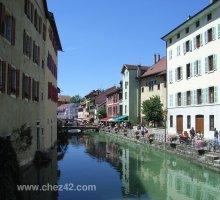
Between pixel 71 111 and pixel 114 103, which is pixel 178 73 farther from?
pixel 71 111

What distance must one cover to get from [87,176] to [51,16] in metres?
15.7

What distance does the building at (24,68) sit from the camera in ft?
51.5

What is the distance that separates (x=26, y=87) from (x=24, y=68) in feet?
3.91

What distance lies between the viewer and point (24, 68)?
20.0m

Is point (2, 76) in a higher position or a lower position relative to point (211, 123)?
higher

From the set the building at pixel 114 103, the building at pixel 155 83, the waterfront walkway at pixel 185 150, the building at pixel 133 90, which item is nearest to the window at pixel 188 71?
the waterfront walkway at pixel 185 150

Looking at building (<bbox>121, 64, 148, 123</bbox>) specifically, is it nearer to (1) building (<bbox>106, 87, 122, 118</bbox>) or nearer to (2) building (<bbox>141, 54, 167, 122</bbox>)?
(2) building (<bbox>141, 54, 167, 122</bbox>)

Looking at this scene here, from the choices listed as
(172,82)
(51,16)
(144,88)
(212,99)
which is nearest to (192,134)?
(212,99)

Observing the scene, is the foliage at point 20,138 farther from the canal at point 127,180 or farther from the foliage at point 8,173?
the foliage at point 8,173

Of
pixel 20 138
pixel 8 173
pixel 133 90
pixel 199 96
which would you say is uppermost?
pixel 133 90

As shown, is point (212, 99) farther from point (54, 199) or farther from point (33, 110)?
point (54, 199)

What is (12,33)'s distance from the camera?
16.9 meters

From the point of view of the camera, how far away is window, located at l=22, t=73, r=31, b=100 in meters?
19.7

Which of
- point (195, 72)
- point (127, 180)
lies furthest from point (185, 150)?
point (195, 72)
